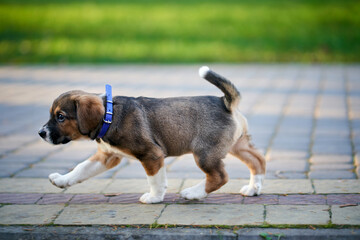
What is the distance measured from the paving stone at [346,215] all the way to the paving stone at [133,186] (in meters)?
1.56

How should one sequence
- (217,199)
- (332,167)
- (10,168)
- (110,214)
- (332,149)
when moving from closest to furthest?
(110,214)
(217,199)
(332,167)
(10,168)
(332,149)

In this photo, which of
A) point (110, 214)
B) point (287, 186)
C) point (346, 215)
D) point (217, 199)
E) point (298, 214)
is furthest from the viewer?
point (287, 186)

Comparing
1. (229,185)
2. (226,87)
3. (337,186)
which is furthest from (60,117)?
(337,186)

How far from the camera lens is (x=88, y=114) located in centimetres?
463

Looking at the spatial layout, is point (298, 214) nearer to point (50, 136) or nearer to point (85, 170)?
point (85, 170)

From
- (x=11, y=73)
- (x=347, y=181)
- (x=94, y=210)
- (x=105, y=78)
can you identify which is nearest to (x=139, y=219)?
(x=94, y=210)

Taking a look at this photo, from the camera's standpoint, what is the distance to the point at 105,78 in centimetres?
1252

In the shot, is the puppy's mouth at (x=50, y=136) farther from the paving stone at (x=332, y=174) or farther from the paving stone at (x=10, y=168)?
the paving stone at (x=332, y=174)

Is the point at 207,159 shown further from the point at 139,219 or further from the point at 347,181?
the point at 347,181

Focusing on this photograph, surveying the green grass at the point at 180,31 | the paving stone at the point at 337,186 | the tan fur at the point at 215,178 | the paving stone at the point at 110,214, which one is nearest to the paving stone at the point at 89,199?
the paving stone at the point at 110,214

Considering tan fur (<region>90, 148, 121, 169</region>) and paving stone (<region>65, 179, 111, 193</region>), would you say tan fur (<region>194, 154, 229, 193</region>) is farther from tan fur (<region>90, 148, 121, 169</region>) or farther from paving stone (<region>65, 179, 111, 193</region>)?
paving stone (<region>65, 179, 111, 193</region>)

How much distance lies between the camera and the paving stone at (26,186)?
17.3ft

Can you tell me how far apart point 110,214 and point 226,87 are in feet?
5.05

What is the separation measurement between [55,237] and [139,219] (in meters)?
0.70
